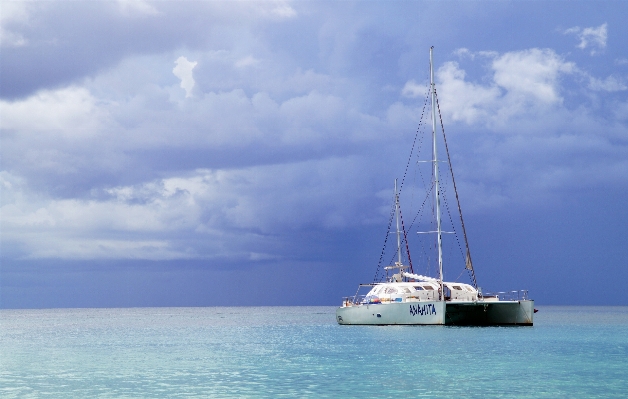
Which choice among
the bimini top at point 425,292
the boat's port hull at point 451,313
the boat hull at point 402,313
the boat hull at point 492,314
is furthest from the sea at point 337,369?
the bimini top at point 425,292

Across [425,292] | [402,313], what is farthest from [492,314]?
[402,313]

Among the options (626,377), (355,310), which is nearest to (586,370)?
(626,377)

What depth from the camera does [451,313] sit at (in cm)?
6812

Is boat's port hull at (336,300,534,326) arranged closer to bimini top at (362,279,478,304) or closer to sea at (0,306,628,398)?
bimini top at (362,279,478,304)

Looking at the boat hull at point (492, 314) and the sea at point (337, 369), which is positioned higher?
the boat hull at point (492, 314)

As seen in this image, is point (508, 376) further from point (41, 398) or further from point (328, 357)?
point (41, 398)

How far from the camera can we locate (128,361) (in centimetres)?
4459

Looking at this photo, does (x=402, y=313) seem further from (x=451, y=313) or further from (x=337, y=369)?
(x=337, y=369)

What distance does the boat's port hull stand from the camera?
6512 cm

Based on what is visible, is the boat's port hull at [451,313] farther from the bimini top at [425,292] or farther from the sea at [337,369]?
the sea at [337,369]

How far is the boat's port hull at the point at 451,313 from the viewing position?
214ft

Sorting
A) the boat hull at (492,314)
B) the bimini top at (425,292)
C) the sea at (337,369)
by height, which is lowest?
the sea at (337,369)

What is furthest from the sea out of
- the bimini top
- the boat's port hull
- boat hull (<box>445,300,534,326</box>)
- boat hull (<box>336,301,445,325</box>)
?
the bimini top

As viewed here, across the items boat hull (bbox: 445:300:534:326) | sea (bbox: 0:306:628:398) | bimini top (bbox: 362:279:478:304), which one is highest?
bimini top (bbox: 362:279:478:304)
